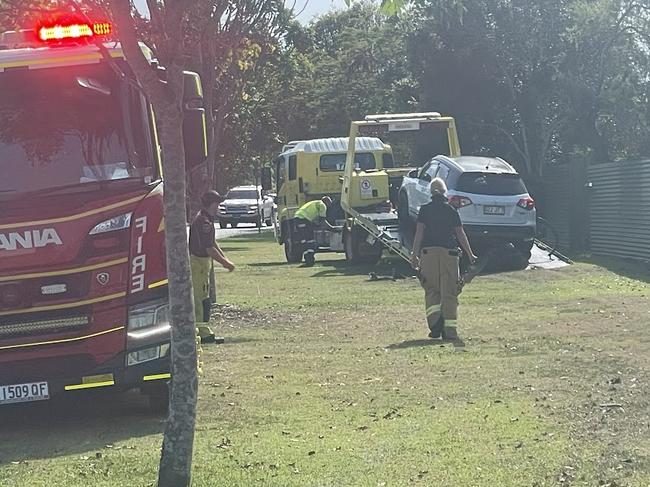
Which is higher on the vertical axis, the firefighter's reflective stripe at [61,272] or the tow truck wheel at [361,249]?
the firefighter's reflective stripe at [61,272]

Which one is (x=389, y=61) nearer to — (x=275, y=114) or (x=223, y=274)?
(x=275, y=114)

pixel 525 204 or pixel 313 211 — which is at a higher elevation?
pixel 525 204

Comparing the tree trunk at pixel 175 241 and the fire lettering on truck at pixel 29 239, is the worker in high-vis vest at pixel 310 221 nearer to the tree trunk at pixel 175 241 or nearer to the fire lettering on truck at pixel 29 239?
the fire lettering on truck at pixel 29 239

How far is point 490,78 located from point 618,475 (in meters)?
32.6

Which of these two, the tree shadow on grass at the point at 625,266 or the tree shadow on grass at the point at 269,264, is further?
the tree shadow on grass at the point at 269,264

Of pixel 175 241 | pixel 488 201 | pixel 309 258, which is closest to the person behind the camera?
pixel 175 241

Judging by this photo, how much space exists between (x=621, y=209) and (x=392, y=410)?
16666 millimetres

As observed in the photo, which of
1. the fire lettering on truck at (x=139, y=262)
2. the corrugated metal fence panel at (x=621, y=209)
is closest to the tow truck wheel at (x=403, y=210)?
the corrugated metal fence panel at (x=621, y=209)

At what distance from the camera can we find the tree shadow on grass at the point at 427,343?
1328 cm

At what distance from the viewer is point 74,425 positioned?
994 cm

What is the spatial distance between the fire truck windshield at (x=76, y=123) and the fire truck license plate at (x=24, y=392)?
1.66 m

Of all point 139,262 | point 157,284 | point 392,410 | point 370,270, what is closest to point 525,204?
point 370,270

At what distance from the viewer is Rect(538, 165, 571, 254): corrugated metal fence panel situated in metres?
28.9

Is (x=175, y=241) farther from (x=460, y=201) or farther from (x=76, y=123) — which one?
(x=460, y=201)
